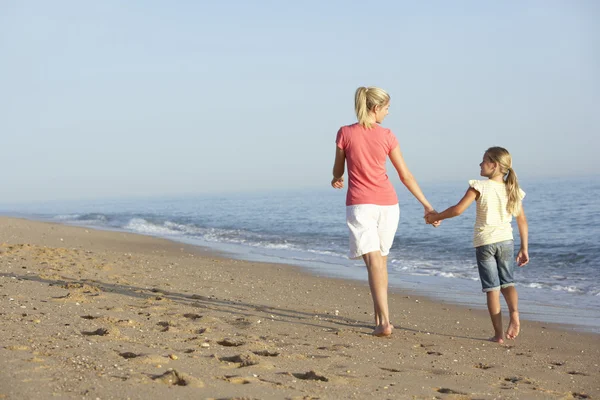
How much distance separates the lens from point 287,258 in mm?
12656

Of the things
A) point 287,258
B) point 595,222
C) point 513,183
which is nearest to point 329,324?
point 513,183

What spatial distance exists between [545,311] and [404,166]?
9.45 feet

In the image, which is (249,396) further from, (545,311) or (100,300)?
(545,311)

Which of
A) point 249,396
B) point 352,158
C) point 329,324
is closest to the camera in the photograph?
point 249,396

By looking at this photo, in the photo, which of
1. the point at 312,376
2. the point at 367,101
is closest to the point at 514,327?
the point at 367,101

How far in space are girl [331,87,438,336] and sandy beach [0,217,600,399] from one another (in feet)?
2.28

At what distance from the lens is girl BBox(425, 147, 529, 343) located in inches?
193

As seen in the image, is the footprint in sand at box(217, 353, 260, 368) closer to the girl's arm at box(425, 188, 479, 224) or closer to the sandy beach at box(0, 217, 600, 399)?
the sandy beach at box(0, 217, 600, 399)

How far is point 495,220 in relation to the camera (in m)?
4.93

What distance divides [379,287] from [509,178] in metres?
1.33

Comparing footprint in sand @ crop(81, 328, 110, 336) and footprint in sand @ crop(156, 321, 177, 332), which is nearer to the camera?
footprint in sand @ crop(81, 328, 110, 336)

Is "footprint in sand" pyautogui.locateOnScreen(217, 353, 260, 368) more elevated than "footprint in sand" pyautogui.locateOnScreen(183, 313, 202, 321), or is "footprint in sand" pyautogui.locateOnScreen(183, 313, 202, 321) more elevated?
"footprint in sand" pyautogui.locateOnScreen(217, 353, 260, 368)

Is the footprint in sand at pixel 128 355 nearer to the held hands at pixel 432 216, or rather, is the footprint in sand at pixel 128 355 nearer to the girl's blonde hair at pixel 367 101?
the girl's blonde hair at pixel 367 101

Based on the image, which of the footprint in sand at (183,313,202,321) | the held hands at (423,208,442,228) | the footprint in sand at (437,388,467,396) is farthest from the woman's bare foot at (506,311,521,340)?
the footprint in sand at (183,313,202,321)
